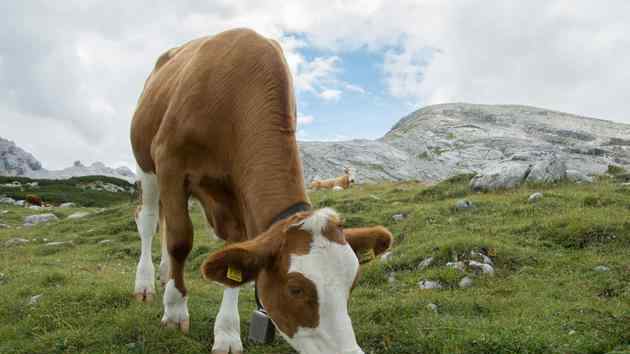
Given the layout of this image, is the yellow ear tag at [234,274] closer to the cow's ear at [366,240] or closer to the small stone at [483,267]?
the cow's ear at [366,240]

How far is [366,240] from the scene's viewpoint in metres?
4.70

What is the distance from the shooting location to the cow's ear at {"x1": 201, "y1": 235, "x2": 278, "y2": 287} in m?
4.14

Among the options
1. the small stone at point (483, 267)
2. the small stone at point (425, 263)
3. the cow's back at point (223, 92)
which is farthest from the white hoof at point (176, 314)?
the small stone at point (483, 267)

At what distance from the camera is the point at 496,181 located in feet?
61.2

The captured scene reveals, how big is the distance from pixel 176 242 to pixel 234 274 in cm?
233

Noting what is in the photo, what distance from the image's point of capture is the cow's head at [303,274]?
3.88 meters

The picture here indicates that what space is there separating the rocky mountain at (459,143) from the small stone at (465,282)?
4145 centimetres

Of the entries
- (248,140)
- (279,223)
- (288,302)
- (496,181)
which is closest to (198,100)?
(248,140)

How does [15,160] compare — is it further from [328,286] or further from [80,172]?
[328,286]

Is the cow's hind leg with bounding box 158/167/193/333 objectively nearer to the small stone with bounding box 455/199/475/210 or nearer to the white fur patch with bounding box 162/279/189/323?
the white fur patch with bounding box 162/279/189/323

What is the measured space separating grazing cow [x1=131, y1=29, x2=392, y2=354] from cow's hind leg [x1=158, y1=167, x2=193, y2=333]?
0.5 inches

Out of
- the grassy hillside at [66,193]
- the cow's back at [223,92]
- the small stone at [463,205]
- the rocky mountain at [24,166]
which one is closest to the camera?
the cow's back at [223,92]

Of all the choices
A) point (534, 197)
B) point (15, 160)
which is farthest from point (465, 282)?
point (15, 160)

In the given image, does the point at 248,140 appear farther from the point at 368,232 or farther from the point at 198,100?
the point at 368,232
